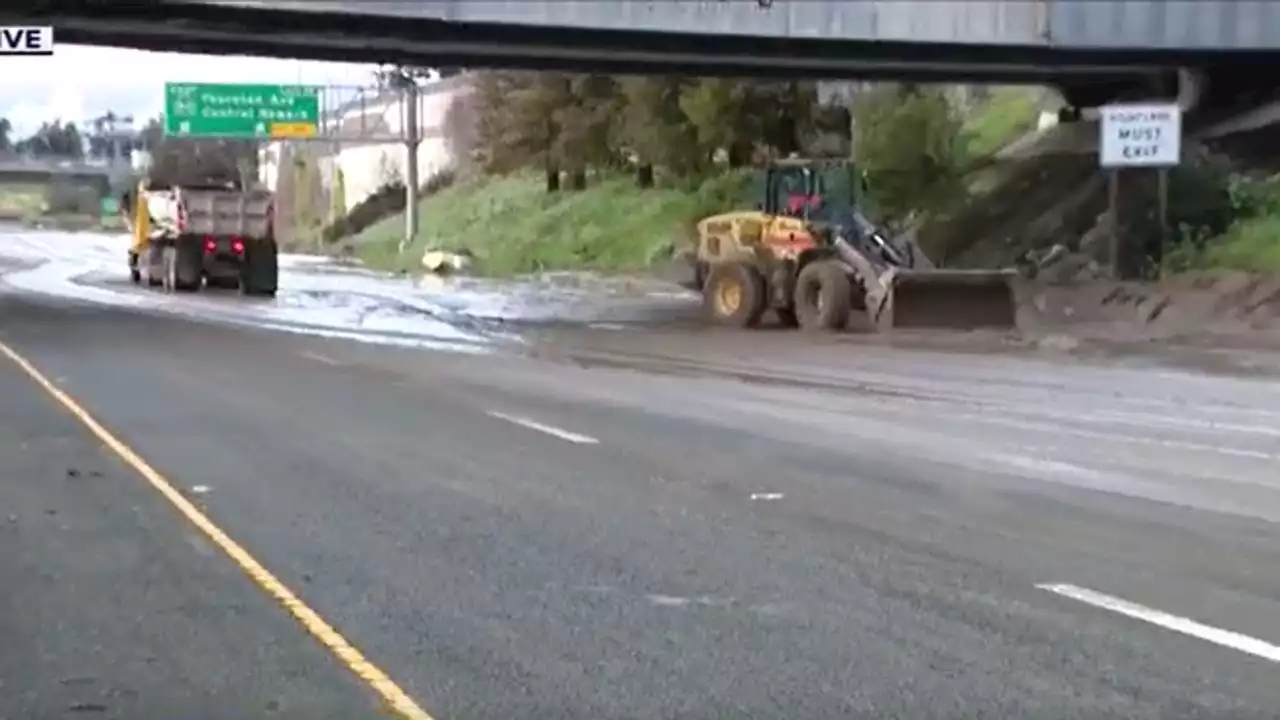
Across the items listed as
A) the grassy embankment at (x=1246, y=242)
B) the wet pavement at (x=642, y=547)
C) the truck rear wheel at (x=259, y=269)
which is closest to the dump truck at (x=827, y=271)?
the grassy embankment at (x=1246, y=242)

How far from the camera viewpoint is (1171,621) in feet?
29.3

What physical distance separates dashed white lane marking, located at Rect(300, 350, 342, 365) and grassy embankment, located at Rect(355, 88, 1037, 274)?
92.2 ft

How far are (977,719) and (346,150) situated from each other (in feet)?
356

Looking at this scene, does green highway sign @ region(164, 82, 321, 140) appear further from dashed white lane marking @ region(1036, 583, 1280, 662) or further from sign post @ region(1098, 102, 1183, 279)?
dashed white lane marking @ region(1036, 583, 1280, 662)

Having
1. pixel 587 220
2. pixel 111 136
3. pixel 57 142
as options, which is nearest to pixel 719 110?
pixel 587 220

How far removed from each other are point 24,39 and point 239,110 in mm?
34889

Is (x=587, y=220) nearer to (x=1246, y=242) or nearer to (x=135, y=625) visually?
(x=1246, y=242)

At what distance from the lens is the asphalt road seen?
779cm

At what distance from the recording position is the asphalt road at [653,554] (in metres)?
7.79

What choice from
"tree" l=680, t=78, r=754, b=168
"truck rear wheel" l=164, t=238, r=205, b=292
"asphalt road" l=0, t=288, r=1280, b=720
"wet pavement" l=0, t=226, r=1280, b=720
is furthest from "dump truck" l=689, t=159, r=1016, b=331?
"tree" l=680, t=78, r=754, b=168

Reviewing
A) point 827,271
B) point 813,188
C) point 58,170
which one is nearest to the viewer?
point 827,271

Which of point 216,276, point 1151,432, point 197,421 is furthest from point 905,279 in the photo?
point 216,276

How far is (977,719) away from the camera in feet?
23.7

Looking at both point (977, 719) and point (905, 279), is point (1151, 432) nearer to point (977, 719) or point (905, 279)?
point (977, 719)
